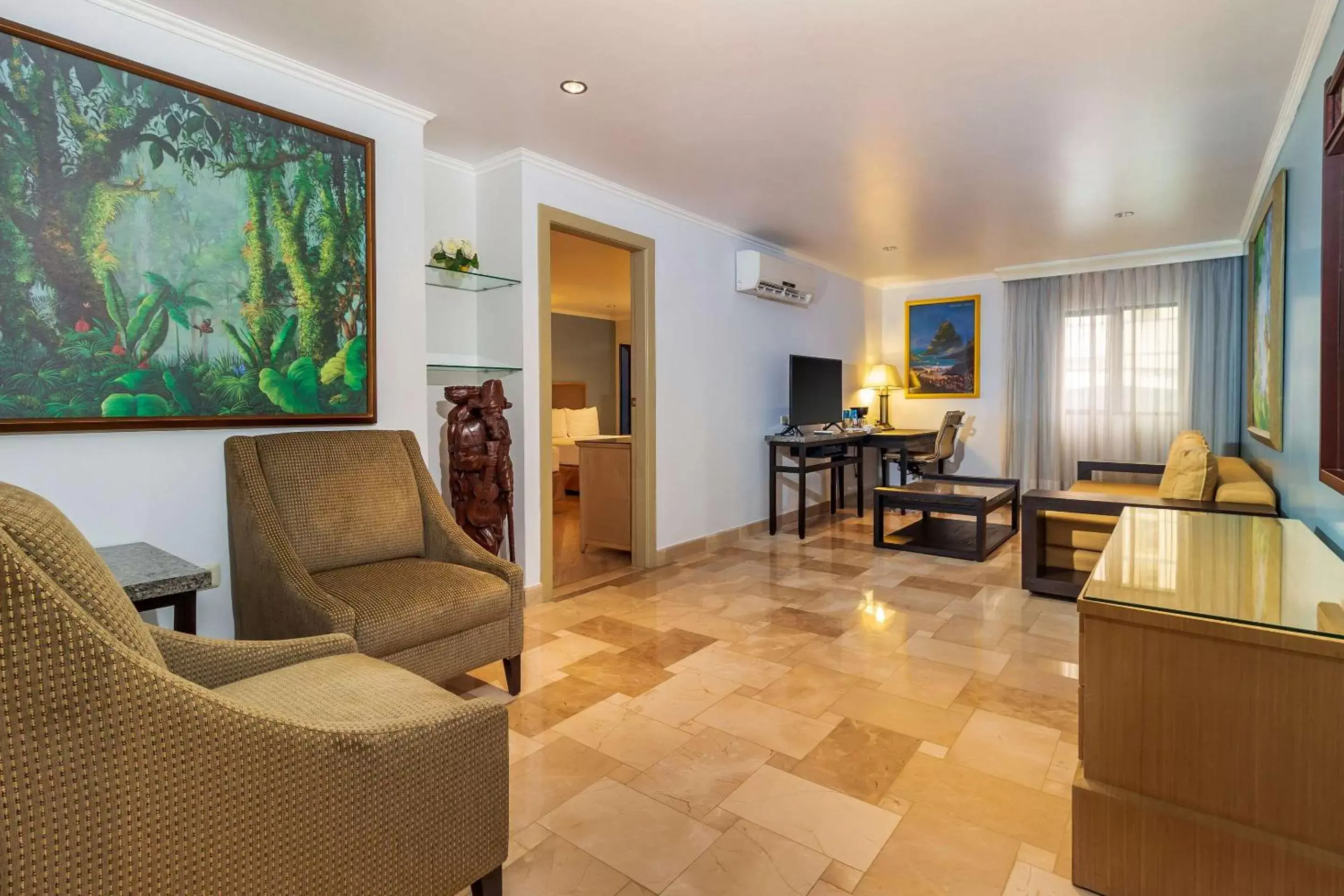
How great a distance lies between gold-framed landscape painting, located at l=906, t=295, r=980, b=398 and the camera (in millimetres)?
7273

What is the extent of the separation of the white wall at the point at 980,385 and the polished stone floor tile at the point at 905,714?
521 cm

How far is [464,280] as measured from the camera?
3.76m

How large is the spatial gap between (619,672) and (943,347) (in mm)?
5931

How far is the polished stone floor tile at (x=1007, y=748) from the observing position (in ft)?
6.82

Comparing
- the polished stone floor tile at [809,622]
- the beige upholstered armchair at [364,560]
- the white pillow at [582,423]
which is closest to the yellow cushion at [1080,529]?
the polished stone floor tile at [809,622]

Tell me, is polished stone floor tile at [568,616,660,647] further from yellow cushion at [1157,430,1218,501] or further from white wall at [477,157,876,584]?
yellow cushion at [1157,430,1218,501]

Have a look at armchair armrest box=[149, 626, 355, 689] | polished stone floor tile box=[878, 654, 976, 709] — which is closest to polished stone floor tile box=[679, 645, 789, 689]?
polished stone floor tile box=[878, 654, 976, 709]

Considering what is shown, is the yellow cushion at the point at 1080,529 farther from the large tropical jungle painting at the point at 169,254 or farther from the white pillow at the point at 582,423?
the white pillow at the point at 582,423

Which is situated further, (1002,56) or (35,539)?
(1002,56)

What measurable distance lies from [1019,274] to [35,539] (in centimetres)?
745

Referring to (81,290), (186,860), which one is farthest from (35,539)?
(81,290)

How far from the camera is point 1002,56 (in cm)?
A: 268

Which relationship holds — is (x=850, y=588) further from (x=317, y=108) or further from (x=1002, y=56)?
(x=317, y=108)

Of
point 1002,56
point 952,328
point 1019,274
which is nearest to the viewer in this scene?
point 1002,56
